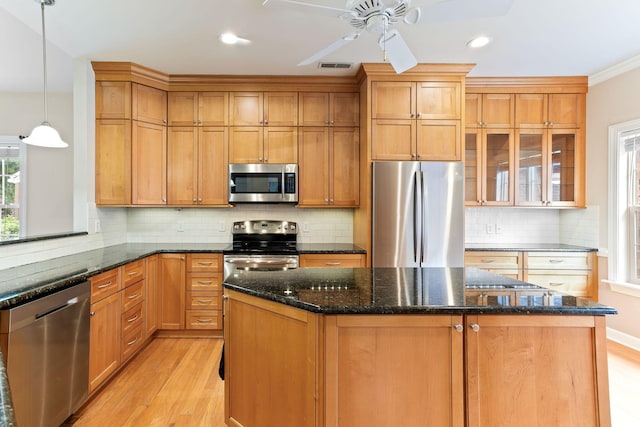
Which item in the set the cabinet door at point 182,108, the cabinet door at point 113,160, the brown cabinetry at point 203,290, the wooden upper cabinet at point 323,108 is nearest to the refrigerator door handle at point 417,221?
the wooden upper cabinet at point 323,108

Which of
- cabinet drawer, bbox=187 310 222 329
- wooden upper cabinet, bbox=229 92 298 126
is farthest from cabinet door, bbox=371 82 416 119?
cabinet drawer, bbox=187 310 222 329

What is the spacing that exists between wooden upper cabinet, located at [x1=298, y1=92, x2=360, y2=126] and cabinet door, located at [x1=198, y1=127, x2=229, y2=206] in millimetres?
903

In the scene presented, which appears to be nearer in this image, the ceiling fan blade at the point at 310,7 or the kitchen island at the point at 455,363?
the kitchen island at the point at 455,363

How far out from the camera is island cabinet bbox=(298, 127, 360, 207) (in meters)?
3.67

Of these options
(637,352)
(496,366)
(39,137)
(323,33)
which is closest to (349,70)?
(323,33)

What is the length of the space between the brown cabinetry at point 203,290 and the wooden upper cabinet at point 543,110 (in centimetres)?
365

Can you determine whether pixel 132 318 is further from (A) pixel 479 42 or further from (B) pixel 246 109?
(A) pixel 479 42

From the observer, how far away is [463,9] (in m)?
1.63

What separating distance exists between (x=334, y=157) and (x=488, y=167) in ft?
5.61

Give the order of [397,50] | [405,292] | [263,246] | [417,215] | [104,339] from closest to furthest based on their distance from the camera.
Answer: [405,292] < [397,50] < [104,339] < [417,215] < [263,246]

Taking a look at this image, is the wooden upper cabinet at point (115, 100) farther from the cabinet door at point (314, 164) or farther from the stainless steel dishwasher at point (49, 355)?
the stainless steel dishwasher at point (49, 355)

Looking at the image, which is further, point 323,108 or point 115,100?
point 323,108

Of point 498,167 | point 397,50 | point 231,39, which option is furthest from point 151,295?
point 498,167

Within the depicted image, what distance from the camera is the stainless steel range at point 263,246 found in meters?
3.35
